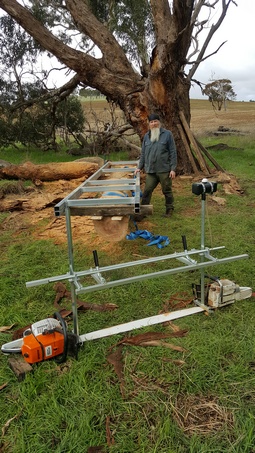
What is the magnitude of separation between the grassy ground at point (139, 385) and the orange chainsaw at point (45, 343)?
11cm

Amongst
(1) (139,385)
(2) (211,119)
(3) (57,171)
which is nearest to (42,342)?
(1) (139,385)

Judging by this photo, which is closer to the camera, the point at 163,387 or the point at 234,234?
the point at 163,387

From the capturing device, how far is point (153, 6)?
9.33 m

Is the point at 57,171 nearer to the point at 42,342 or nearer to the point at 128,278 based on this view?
the point at 128,278

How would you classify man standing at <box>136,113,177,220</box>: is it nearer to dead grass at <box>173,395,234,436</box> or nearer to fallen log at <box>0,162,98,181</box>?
fallen log at <box>0,162,98,181</box>

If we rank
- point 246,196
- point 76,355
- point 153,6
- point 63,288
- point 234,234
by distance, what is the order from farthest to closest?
1. point 153,6
2. point 246,196
3. point 234,234
4. point 63,288
5. point 76,355

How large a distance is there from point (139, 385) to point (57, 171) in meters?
Result: 7.91

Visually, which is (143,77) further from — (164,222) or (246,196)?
(164,222)

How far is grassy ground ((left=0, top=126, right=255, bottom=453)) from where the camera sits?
2133 mm

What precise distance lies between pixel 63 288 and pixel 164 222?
294 centimetres

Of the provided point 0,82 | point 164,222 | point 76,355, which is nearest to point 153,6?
point 164,222

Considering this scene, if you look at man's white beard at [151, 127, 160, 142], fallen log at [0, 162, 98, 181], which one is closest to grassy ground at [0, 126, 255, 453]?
man's white beard at [151, 127, 160, 142]

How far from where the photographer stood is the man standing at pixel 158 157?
20.6ft

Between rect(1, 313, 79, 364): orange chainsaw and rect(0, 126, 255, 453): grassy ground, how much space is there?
4.1 inches
